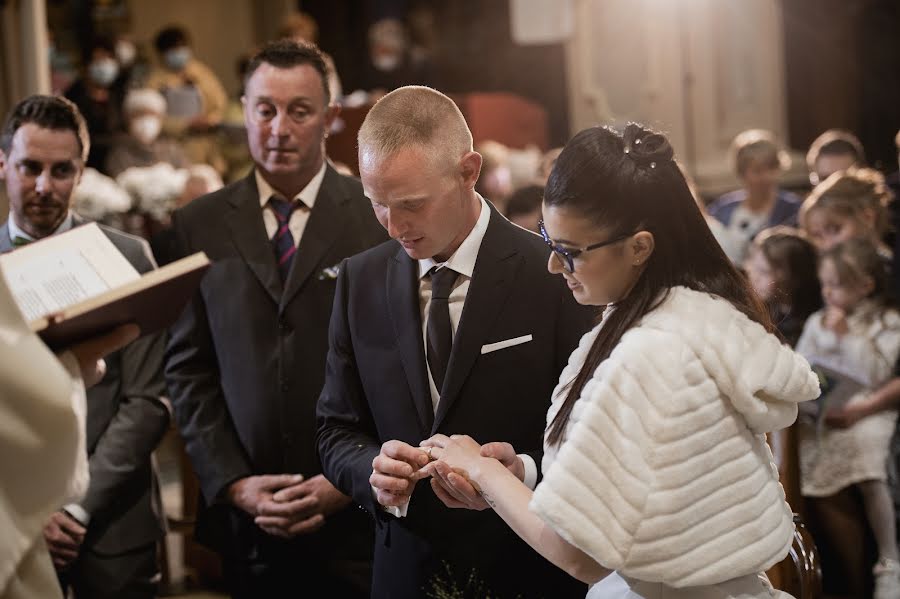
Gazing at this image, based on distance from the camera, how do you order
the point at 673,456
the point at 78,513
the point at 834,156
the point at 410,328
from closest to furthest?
the point at 673,456 < the point at 410,328 < the point at 78,513 < the point at 834,156

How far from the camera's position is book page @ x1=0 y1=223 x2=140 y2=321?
6.77 feet

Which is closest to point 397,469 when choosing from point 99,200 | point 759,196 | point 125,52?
point 759,196

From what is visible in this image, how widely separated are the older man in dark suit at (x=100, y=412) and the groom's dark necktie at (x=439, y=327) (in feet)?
2.92

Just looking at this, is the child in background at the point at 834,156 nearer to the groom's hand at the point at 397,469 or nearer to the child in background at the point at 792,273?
the child in background at the point at 792,273

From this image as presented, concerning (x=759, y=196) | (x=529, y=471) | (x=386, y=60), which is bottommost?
(x=759, y=196)

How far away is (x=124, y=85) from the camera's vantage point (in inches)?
323

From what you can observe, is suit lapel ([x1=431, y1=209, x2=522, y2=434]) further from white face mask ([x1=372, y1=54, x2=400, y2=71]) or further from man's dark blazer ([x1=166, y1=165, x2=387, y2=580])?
white face mask ([x1=372, y1=54, x2=400, y2=71])

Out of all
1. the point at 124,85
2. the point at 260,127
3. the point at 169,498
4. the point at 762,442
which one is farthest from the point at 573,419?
the point at 124,85

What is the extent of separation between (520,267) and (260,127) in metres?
0.97

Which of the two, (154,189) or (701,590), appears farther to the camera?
(154,189)

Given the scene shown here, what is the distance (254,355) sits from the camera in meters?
2.84

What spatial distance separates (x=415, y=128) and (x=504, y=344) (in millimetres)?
452

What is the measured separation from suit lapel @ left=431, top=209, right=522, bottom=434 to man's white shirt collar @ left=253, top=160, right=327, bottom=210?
0.75 meters

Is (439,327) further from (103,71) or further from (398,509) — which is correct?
(103,71)
